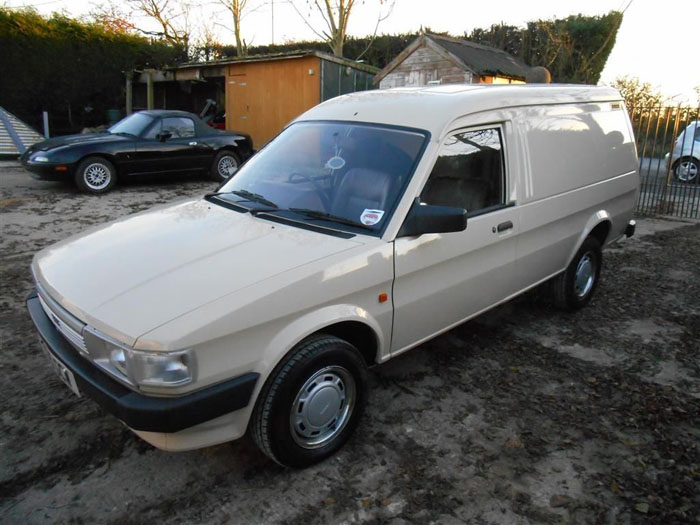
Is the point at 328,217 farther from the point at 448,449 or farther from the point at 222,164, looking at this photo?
the point at 222,164

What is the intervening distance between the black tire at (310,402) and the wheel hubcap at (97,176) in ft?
27.4

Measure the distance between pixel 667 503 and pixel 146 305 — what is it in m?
2.64

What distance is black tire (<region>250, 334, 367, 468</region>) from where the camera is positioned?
2.46 m

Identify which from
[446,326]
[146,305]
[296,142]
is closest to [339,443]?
[446,326]

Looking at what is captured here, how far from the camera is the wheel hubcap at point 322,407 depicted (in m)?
2.62

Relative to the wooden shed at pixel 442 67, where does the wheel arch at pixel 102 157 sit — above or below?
below

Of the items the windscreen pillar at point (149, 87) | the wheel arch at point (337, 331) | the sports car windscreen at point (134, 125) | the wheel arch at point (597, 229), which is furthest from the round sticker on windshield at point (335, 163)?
the windscreen pillar at point (149, 87)

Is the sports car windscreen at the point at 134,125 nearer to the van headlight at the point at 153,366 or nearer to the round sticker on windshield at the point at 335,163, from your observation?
the round sticker on windshield at the point at 335,163

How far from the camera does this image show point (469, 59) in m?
13.5

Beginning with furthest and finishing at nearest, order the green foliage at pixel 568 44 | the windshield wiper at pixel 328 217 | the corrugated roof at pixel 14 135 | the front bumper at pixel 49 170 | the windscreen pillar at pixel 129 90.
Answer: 1. the green foliage at pixel 568 44
2. the windscreen pillar at pixel 129 90
3. the corrugated roof at pixel 14 135
4. the front bumper at pixel 49 170
5. the windshield wiper at pixel 328 217

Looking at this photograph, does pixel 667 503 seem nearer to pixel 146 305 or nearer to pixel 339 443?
pixel 339 443

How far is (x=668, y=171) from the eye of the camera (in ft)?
31.7

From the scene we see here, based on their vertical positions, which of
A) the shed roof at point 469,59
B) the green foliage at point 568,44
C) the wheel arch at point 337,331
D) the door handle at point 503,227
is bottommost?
the wheel arch at point 337,331

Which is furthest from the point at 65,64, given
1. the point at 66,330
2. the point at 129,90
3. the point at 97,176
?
the point at 66,330
